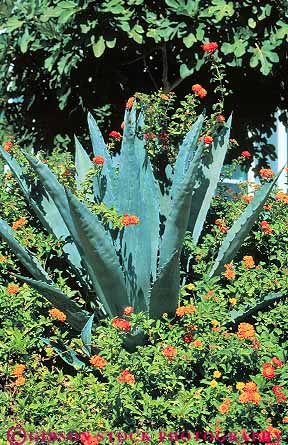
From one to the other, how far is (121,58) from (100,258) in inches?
104

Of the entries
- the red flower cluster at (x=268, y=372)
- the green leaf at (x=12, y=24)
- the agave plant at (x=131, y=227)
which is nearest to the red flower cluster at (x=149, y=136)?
the agave plant at (x=131, y=227)

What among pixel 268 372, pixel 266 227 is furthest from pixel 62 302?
pixel 266 227

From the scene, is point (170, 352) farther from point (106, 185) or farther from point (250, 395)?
point (106, 185)

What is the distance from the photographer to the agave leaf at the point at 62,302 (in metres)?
2.71

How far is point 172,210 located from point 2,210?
1023mm

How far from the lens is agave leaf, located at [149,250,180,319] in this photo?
2646mm

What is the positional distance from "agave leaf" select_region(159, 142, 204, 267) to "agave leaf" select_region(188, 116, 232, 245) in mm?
383

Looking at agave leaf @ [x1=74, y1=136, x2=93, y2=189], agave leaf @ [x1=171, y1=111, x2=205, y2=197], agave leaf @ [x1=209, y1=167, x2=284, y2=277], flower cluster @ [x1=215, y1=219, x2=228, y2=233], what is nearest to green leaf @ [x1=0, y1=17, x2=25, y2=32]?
agave leaf @ [x1=74, y1=136, x2=93, y2=189]

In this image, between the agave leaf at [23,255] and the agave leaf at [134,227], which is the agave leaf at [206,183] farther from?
the agave leaf at [23,255]

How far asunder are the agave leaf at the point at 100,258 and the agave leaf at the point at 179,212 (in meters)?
0.18

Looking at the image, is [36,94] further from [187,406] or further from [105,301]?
[187,406]

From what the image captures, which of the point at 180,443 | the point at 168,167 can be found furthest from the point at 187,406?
the point at 168,167

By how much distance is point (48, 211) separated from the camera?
3205 millimetres

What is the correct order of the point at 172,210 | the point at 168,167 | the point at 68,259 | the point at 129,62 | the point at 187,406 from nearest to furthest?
the point at 187,406
the point at 172,210
the point at 68,259
the point at 168,167
the point at 129,62
